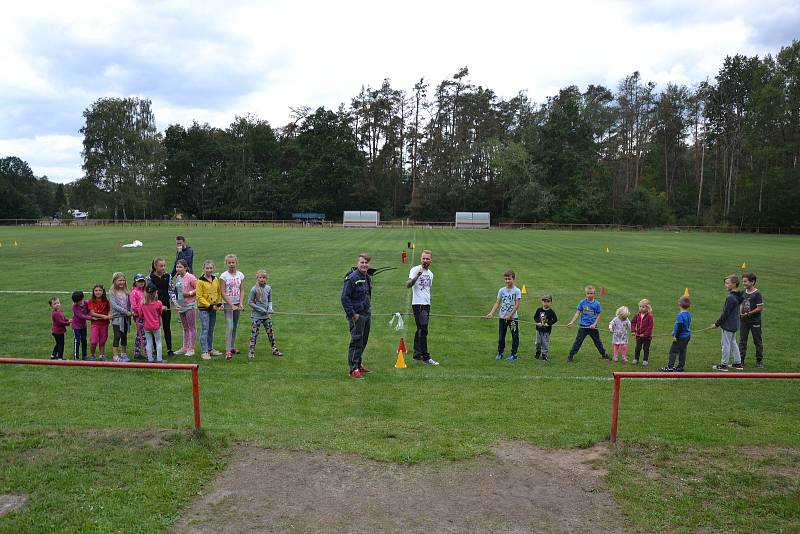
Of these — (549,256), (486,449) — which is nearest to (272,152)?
(549,256)

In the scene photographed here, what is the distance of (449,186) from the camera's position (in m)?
95.9

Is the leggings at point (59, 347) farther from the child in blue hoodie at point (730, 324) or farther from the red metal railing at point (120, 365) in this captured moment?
the child in blue hoodie at point (730, 324)

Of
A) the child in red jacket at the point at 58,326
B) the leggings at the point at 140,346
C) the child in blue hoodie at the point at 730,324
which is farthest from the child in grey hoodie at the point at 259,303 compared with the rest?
the child in blue hoodie at the point at 730,324

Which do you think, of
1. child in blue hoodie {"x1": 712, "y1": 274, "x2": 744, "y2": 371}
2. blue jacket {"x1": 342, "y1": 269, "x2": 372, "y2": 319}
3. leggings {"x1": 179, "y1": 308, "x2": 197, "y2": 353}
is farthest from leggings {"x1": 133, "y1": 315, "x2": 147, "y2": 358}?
child in blue hoodie {"x1": 712, "y1": 274, "x2": 744, "y2": 371}

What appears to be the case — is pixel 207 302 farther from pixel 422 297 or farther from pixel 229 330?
pixel 422 297

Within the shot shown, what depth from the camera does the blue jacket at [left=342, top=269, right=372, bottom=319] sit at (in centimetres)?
991

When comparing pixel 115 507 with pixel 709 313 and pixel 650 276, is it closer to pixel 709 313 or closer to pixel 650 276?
pixel 709 313

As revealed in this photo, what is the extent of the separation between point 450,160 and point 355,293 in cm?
9325

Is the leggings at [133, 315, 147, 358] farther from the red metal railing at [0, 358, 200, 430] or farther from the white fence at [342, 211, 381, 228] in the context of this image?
the white fence at [342, 211, 381, 228]

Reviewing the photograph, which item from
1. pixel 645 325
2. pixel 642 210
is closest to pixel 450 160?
pixel 642 210

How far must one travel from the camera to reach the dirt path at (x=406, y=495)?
17.6 feet

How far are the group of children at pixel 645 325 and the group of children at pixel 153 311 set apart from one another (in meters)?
4.76

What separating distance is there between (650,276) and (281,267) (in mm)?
16211

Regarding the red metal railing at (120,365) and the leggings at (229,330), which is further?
the leggings at (229,330)
